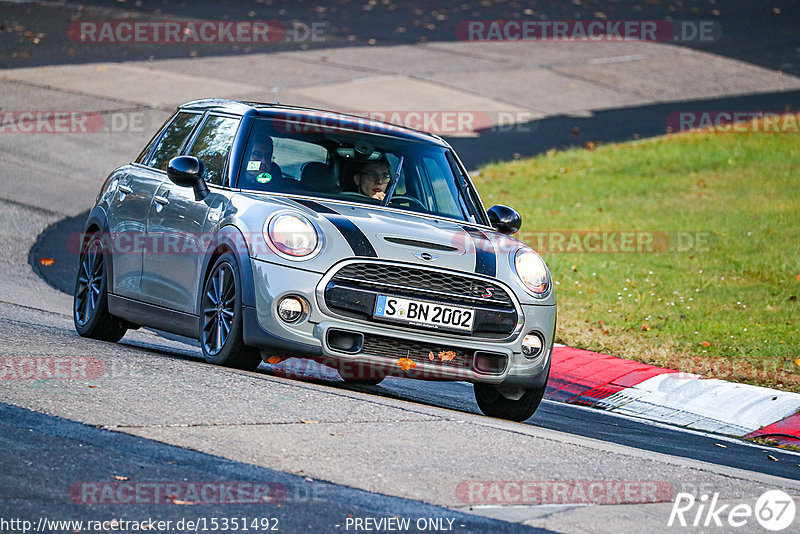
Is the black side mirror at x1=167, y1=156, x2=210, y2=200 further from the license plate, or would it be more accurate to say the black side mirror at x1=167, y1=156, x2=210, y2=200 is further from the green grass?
the green grass

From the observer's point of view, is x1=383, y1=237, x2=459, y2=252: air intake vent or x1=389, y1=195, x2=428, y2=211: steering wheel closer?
x1=383, y1=237, x2=459, y2=252: air intake vent

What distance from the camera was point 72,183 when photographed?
1708 centimetres

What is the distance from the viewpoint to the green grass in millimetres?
11281

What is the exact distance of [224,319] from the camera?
7598 mm

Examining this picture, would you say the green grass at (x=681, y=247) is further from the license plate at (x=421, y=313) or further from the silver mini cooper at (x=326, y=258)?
the license plate at (x=421, y=313)

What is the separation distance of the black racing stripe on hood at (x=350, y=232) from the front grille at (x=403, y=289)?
75mm

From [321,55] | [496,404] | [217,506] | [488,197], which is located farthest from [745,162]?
[217,506]

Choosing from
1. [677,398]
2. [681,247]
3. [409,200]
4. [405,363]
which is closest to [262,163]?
[409,200]

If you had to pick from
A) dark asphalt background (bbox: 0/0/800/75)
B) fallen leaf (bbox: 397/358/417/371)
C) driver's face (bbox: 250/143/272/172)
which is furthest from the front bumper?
dark asphalt background (bbox: 0/0/800/75)

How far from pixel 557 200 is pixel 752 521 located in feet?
42.0

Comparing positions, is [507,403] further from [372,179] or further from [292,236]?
[292,236]

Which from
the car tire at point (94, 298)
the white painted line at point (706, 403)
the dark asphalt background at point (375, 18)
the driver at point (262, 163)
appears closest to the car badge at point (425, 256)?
the driver at point (262, 163)

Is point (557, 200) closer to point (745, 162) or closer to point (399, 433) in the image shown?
point (745, 162)

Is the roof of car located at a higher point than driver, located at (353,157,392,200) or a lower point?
higher
